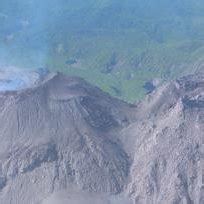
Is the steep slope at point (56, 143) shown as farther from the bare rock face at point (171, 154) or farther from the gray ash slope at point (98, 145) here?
the bare rock face at point (171, 154)

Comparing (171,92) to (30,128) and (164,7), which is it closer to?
(30,128)

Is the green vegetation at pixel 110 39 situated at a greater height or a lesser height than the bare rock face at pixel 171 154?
greater

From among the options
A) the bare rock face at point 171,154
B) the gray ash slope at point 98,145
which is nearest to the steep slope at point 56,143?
the gray ash slope at point 98,145

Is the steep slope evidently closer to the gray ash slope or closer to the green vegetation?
the gray ash slope

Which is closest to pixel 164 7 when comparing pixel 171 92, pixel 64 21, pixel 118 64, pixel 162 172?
pixel 64 21

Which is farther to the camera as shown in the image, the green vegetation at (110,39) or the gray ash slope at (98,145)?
the green vegetation at (110,39)

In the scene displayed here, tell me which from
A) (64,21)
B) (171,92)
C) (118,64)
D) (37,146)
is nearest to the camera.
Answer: (37,146)

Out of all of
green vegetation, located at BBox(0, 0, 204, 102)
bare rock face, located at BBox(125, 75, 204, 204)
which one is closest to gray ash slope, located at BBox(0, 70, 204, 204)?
bare rock face, located at BBox(125, 75, 204, 204)
